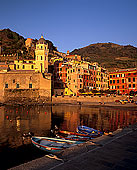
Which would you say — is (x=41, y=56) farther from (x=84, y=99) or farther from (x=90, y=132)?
(x=90, y=132)

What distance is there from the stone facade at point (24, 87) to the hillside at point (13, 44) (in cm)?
5052

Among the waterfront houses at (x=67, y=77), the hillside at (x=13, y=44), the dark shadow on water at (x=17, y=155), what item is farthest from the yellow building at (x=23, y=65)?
the dark shadow on water at (x=17, y=155)

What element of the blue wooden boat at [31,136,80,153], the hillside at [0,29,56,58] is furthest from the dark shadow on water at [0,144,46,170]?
the hillside at [0,29,56,58]

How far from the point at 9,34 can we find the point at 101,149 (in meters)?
182

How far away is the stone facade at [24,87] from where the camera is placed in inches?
2847

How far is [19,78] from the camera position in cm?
7450

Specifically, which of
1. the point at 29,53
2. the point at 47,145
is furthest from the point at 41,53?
the point at 47,145

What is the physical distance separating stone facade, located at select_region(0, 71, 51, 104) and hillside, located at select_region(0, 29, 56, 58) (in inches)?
1989

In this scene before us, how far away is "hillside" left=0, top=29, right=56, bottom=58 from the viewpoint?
132 metres

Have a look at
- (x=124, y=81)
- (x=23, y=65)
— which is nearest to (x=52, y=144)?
(x=124, y=81)

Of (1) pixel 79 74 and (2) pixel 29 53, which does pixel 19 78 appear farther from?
(2) pixel 29 53

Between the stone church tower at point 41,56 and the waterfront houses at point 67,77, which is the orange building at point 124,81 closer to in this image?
the waterfront houses at point 67,77

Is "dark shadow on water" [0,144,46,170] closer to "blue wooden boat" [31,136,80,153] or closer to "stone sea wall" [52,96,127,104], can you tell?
"blue wooden boat" [31,136,80,153]

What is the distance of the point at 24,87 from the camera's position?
7419 cm
